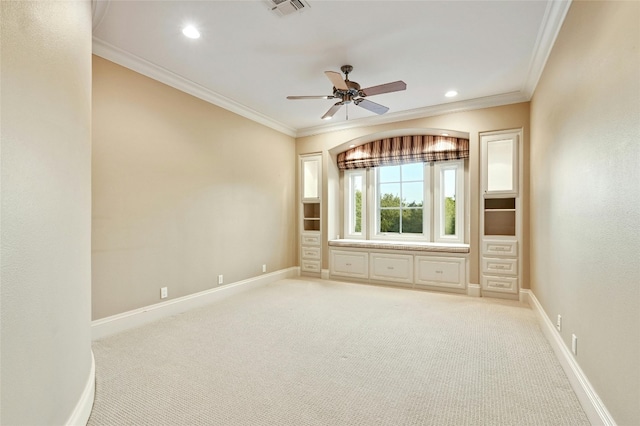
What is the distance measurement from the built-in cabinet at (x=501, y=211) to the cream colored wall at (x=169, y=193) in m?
3.37

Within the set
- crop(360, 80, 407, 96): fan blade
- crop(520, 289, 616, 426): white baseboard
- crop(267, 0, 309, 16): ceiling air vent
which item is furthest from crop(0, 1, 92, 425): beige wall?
crop(520, 289, 616, 426): white baseboard

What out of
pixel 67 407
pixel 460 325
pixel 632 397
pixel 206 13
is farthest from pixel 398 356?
pixel 206 13

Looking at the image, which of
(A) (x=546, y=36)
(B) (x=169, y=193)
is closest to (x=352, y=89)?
(A) (x=546, y=36)

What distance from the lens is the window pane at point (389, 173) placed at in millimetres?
5650

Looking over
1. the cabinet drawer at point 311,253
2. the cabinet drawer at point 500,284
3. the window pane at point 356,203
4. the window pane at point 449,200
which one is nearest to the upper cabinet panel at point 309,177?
the window pane at point 356,203

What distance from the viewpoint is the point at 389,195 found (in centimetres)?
573

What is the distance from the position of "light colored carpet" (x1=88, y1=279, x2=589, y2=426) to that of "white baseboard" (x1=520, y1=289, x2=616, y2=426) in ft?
0.18

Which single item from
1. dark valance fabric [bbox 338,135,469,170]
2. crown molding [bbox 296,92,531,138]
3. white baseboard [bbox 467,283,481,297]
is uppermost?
crown molding [bbox 296,92,531,138]

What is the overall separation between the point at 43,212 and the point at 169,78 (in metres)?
2.81

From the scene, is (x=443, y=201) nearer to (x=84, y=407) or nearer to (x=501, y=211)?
(x=501, y=211)

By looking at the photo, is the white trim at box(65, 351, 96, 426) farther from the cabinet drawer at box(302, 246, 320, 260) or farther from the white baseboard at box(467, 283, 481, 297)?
the white baseboard at box(467, 283, 481, 297)

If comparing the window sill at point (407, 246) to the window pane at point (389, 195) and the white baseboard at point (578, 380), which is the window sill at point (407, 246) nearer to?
the window pane at point (389, 195)

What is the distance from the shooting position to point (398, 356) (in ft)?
8.37

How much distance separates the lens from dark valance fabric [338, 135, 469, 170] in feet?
16.3
